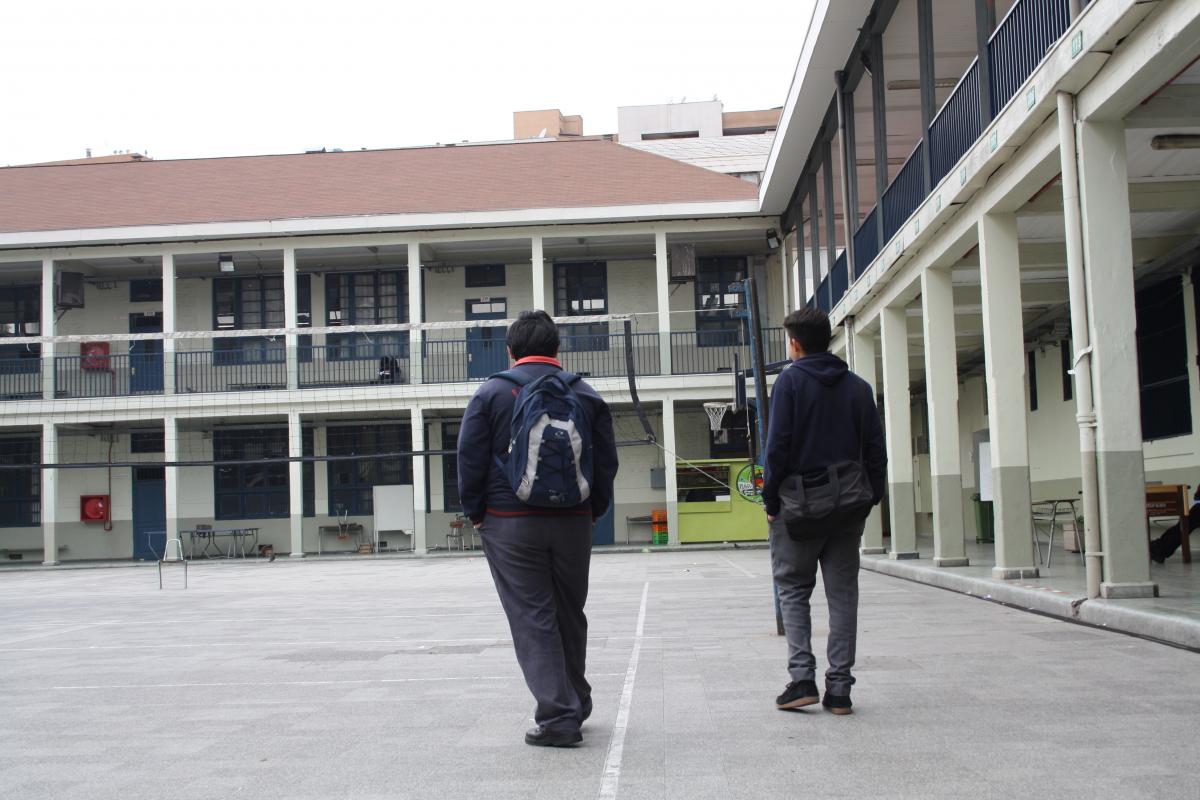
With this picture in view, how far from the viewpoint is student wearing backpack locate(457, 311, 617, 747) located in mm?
4855

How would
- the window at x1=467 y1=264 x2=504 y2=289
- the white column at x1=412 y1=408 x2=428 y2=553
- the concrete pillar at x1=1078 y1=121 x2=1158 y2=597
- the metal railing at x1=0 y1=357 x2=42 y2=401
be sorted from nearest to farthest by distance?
1. the concrete pillar at x1=1078 y1=121 x2=1158 y2=597
2. the white column at x1=412 y1=408 x2=428 y2=553
3. the metal railing at x1=0 y1=357 x2=42 y2=401
4. the window at x1=467 y1=264 x2=504 y2=289

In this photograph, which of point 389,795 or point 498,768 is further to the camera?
point 498,768

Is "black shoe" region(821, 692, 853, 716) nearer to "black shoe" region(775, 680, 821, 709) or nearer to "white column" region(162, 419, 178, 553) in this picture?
"black shoe" region(775, 680, 821, 709)

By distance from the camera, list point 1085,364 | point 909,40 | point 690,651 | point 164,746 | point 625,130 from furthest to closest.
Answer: point 625,130
point 909,40
point 1085,364
point 690,651
point 164,746

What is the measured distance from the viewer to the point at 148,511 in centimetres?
3206

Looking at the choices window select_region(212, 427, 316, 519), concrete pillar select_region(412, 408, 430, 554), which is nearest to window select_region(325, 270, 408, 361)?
window select_region(212, 427, 316, 519)

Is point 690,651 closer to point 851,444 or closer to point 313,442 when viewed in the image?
point 851,444

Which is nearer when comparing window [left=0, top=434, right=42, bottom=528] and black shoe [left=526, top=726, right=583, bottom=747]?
black shoe [left=526, top=726, right=583, bottom=747]

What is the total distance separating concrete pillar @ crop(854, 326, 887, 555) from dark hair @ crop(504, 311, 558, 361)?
15486mm

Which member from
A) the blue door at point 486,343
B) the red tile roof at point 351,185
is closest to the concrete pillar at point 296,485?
the blue door at point 486,343

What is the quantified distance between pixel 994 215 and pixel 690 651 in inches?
256

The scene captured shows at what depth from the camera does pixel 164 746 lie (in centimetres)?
527

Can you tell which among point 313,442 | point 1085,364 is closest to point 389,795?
point 1085,364

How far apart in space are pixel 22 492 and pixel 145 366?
5037mm
